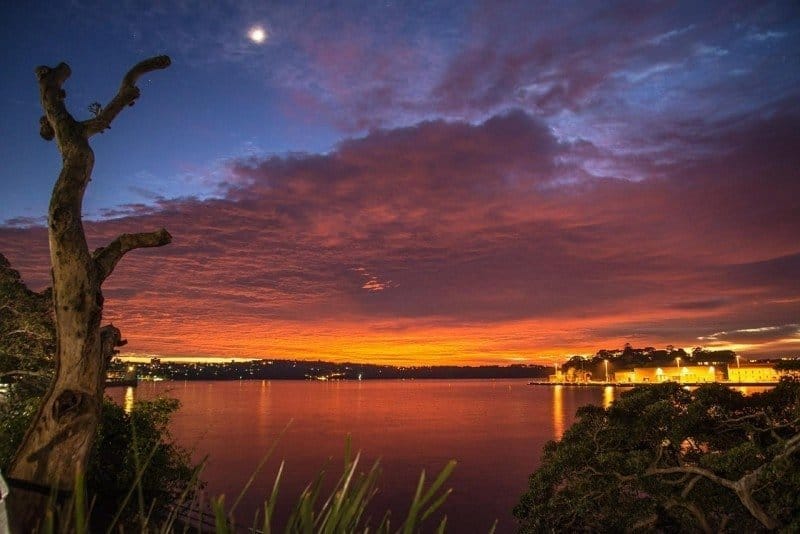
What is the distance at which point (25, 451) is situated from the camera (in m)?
3.77

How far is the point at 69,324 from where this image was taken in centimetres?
401

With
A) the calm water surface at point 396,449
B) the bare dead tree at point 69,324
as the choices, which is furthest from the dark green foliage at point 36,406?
the bare dead tree at point 69,324

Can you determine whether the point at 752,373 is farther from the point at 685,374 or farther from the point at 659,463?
the point at 659,463

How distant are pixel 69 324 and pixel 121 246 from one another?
2.95 ft

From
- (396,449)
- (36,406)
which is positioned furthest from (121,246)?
(396,449)

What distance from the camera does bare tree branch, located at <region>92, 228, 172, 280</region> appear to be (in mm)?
4492

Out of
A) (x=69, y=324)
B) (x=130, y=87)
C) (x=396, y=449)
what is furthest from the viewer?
(x=396, y=449)

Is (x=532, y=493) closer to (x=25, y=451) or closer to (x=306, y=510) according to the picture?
(x=25, y=451)

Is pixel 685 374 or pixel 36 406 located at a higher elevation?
pixel 36 406

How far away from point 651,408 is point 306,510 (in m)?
16.5

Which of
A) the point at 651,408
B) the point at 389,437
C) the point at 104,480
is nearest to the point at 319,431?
the point at 389,437

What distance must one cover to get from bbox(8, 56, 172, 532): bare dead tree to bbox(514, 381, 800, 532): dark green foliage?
13420mm

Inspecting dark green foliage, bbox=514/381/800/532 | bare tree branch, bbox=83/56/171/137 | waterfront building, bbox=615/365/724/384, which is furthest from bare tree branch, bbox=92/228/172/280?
waterfront building, bbox=615/365/724/384

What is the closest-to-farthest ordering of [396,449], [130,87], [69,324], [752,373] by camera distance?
[69,324]
[130,87]
[396,449]
[752,373]
